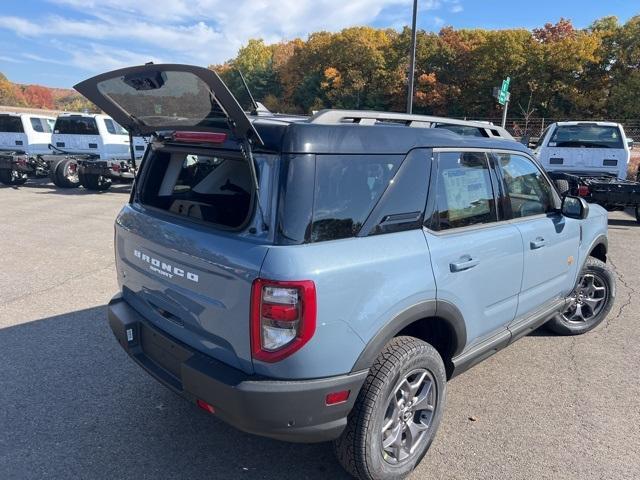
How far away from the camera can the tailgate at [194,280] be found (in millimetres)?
2049

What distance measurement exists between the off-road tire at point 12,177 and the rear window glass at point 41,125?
163 cm

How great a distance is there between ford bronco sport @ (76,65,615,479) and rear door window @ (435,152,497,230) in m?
0.01

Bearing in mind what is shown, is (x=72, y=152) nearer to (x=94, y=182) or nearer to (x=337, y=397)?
(x=94, y=182)

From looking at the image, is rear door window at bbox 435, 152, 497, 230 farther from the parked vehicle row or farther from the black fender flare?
the parked vehicle row

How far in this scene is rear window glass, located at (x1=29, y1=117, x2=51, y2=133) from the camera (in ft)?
50.9

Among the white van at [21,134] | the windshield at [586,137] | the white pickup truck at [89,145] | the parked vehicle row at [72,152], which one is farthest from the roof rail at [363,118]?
the white van at [21,134]

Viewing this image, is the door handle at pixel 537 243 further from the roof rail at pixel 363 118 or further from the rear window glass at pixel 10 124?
the rear window glass at pixel 10 124

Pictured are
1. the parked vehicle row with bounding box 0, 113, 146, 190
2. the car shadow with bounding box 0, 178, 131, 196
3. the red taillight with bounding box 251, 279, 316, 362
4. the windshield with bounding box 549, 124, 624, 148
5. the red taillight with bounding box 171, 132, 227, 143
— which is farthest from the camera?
the car shadow with bounding box 0, 178, 131, 196

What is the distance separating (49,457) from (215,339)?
4.23 feet

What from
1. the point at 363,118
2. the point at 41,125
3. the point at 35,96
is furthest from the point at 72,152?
the point at 35,96

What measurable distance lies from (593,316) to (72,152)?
1470 centimetres

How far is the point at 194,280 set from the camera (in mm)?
2256

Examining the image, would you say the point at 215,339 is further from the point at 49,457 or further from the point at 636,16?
the point at 636,16

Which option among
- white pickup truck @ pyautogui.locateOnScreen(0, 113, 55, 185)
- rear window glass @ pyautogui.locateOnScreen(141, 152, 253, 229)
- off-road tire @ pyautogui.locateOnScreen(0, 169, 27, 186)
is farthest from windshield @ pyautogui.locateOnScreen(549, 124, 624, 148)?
off-road tire @ pyautogui.locateOnScreen(0, 169, 27, 186)
